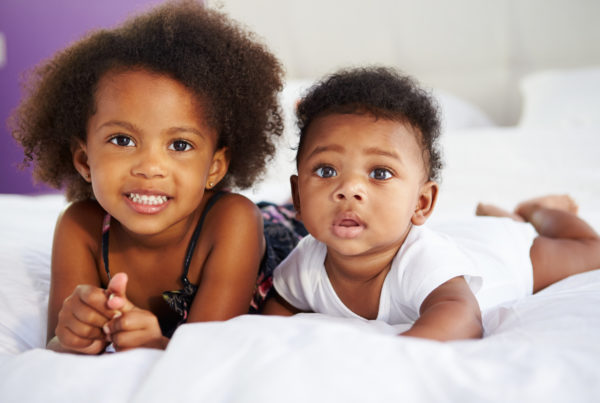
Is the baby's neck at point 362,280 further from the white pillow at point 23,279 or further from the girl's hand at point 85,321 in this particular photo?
the white pillow at point 23,279

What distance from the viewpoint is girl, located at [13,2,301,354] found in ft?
3.05

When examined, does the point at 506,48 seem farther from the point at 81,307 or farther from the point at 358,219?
the point at 81,307

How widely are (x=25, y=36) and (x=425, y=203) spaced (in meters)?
3.23

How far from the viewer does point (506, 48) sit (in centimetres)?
290

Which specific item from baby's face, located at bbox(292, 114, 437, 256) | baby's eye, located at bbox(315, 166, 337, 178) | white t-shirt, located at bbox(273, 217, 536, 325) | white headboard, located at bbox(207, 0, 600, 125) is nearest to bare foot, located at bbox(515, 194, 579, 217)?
white t-shirt, located at bbox(273, 217, 536, 325)

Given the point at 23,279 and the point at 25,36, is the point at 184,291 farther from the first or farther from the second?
the point at 25,36

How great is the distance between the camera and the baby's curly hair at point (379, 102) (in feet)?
3.15

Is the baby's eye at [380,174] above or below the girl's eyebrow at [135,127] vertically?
below

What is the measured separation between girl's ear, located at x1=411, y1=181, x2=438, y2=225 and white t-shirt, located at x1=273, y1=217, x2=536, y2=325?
2cm

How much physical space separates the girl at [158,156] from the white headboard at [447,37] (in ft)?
6.43

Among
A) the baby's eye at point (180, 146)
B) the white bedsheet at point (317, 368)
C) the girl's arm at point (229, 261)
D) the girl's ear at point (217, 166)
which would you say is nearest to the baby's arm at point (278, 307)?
the girl's arm at point (229, 261)

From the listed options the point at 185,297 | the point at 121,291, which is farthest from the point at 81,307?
the point at 185,297

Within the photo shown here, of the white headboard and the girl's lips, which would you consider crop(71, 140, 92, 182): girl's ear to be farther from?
the white headboard

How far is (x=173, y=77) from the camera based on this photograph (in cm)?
97
